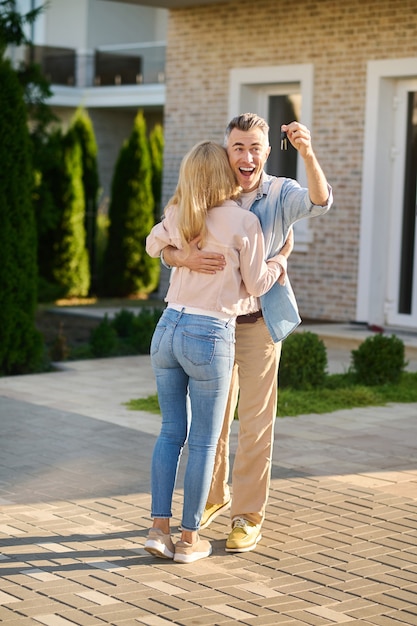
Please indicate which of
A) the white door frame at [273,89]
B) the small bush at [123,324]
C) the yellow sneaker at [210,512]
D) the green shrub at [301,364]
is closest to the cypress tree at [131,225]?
the white door frame at [273,89]

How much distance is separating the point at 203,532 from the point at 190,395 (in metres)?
0.90

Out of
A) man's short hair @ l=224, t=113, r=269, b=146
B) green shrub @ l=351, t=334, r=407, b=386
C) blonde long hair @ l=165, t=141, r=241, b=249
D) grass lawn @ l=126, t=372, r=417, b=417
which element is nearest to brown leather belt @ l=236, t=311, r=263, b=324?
blonde long hair @ l=165, t=141, r=241, b=249

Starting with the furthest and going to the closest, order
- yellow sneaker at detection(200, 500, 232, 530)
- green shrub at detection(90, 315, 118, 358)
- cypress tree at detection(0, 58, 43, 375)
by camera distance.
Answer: green shrub at detection(90, 315, 118, 358) < cypress tree at detection(0, 58, 43, 375) < yellow sneaker at detection(200, 500, 232, 530)

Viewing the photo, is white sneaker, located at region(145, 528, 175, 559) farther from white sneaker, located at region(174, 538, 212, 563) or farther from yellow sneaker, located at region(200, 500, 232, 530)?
yellow sneaker, located at region(200, 500, 232, 530)

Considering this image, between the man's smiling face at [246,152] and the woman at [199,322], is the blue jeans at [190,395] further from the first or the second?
the man's smiling face at [246,152]

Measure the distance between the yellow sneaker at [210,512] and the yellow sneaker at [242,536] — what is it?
0.94 ft

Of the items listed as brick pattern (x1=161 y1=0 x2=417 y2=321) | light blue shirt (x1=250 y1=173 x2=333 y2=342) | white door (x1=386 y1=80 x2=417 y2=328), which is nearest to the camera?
light blue shirt (x1=250 y1=173 x2=333 y2=342)

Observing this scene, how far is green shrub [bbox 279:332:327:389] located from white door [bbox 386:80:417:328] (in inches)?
150

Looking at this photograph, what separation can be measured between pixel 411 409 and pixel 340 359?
2.68 metres

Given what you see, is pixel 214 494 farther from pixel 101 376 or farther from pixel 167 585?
pixel 101 376

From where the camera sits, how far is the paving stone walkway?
4.64 m

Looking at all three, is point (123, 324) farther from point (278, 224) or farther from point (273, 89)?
point (278, 224)

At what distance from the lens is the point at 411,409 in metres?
9.20

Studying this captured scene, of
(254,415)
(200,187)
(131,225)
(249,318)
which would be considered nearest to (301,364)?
(254,415)
